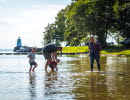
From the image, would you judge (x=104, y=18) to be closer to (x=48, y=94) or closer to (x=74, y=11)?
(x=74, y=11)

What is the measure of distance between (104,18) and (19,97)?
161 ft

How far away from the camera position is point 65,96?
7480mm

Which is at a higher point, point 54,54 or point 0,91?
point 54,54

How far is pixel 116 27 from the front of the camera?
5703cm

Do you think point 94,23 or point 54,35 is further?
point 54,35

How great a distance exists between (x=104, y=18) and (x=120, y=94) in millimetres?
48428

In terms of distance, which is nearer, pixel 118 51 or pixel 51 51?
pixel 51 51

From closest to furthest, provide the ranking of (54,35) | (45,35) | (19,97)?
(19,97), (54,35), (45,35)


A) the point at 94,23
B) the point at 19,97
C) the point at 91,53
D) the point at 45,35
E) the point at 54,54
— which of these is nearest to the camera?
the point at 19,97

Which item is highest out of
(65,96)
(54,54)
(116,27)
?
(116,27)

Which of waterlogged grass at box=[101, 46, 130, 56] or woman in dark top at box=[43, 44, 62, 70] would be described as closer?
woman in dark top at box=[43, 44, 62, 70]

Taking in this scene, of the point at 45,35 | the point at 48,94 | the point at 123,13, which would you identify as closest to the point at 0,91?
the point at 48,94

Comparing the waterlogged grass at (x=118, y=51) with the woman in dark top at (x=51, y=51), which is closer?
the woman in dark top at (x=51, y=51)

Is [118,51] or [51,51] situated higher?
[51,51]
